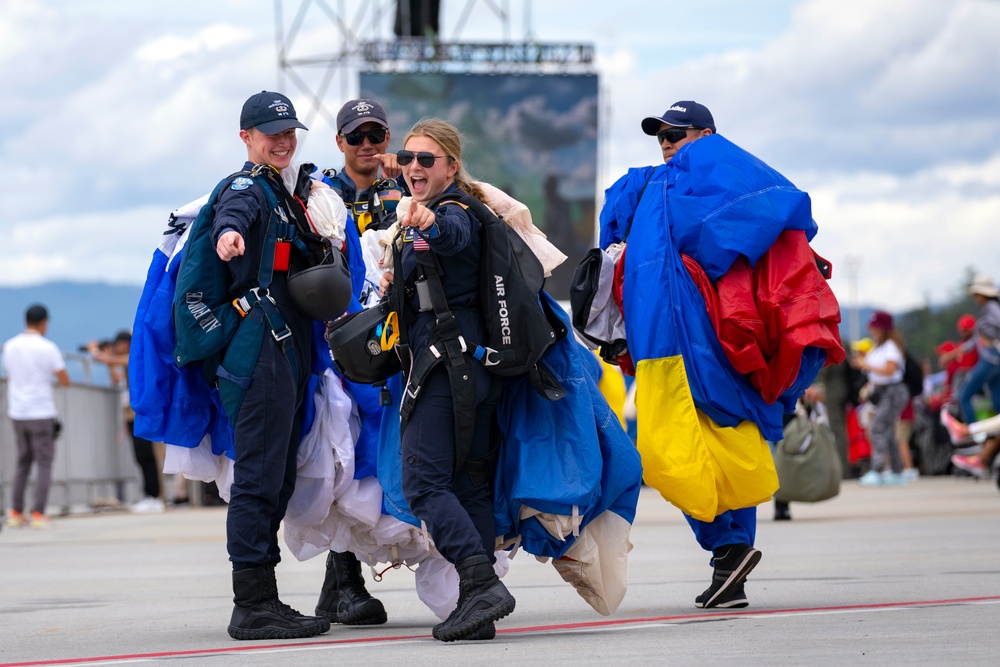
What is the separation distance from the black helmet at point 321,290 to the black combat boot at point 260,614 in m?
1.04

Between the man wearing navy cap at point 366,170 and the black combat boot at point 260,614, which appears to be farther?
Result: the man wearing navy cap at point 366,170

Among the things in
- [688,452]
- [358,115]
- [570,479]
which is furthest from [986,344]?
[570,479]

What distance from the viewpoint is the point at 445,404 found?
581cm

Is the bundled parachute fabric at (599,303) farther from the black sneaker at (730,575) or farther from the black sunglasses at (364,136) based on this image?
the black sunglasses at (364,136)

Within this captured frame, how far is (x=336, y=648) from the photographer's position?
5680mm

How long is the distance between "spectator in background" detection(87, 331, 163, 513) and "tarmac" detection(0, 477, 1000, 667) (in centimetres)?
503

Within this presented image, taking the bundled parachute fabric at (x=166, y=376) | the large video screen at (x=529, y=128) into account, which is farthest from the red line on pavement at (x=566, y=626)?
the large video screen at (x=529, y=128)

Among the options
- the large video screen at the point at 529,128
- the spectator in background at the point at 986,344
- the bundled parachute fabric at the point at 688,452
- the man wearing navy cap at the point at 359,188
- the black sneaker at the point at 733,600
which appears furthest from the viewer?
the large video screen at the point at 529,128

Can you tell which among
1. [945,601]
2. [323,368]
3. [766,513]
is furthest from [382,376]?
[766,513]

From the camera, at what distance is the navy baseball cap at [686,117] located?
23.1 feet

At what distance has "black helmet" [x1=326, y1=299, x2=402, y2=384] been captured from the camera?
19.6ft

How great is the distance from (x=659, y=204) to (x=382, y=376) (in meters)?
1.50

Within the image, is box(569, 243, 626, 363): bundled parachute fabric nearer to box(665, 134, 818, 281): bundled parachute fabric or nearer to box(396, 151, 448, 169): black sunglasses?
box(665, 134, 818, 281): bundled parachute fabric

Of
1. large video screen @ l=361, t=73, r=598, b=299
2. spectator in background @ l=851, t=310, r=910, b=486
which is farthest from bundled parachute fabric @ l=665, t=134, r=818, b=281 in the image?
large video screen @ l=361, t=73, r=598, b=299
